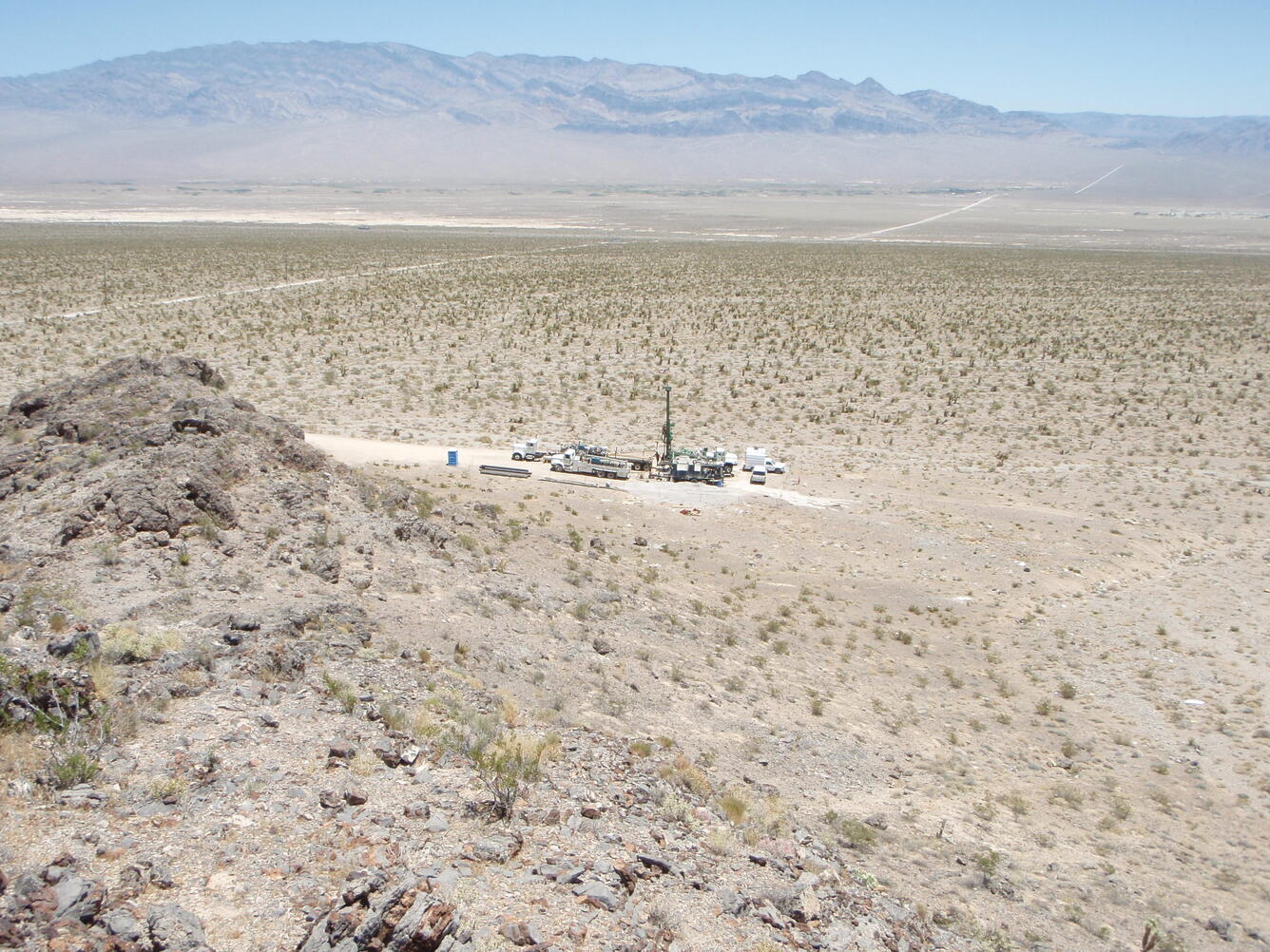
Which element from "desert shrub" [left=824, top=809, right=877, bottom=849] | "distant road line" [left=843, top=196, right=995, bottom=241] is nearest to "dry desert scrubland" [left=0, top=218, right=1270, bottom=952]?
"desert shrub" [left=824, top=809, right=877, bottom=849]

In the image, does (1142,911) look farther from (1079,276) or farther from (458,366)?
(1079,276)

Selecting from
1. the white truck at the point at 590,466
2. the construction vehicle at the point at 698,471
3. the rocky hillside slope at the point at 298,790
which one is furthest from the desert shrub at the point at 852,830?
the white truck at the point at 590,466

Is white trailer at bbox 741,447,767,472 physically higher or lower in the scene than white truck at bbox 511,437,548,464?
lower

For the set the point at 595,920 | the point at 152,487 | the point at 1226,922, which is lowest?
the point at 1226,922

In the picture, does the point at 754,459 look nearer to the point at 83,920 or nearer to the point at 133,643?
the point at 133,643

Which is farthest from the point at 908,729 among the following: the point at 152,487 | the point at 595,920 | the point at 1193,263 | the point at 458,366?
the point at 1193,263

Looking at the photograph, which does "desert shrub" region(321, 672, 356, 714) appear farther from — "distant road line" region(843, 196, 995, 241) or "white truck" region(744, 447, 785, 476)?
"distant road line" region(843, 196, 995, 241)
